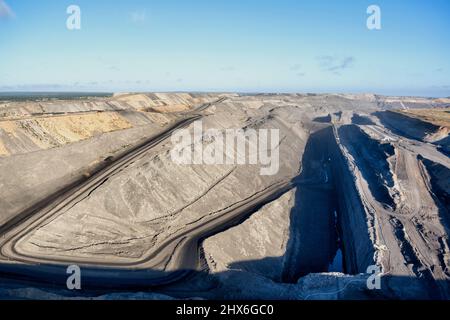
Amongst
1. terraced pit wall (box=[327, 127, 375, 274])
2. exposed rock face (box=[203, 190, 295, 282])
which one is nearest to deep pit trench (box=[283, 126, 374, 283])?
terraced pit wall (box=[327, 127, 375, 274])

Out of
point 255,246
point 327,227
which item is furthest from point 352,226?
point 255,246

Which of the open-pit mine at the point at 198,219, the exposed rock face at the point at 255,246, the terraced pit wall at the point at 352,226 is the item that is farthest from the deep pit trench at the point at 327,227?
the exposed rock face at the point at 255,246

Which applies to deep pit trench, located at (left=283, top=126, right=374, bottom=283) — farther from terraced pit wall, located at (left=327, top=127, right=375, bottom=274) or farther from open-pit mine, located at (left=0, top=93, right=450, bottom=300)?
open-pit mine, located at (left=0, top=93, right=450, bottom=300)

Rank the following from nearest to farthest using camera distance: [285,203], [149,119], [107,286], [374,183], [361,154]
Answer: [107,286], [285,203], [374,183], [149,119], [361,154]

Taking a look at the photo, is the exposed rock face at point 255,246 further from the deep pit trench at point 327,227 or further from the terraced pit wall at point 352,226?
the terraced pit wall at point 352,226

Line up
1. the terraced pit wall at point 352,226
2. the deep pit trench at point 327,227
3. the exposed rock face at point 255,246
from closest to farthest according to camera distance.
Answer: the exposed rock face at point 255,246 → the terraced pit wall at point 352,226 → the deep pit trench at point 327,227

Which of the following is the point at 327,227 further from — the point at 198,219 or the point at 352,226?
the point at 198,219

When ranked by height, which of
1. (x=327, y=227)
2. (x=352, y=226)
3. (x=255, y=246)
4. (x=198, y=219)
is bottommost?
(x=327, y=227)

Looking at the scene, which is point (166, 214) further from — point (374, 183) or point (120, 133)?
point (374, 183)

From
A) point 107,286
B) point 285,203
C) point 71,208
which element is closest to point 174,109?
point 285,203
